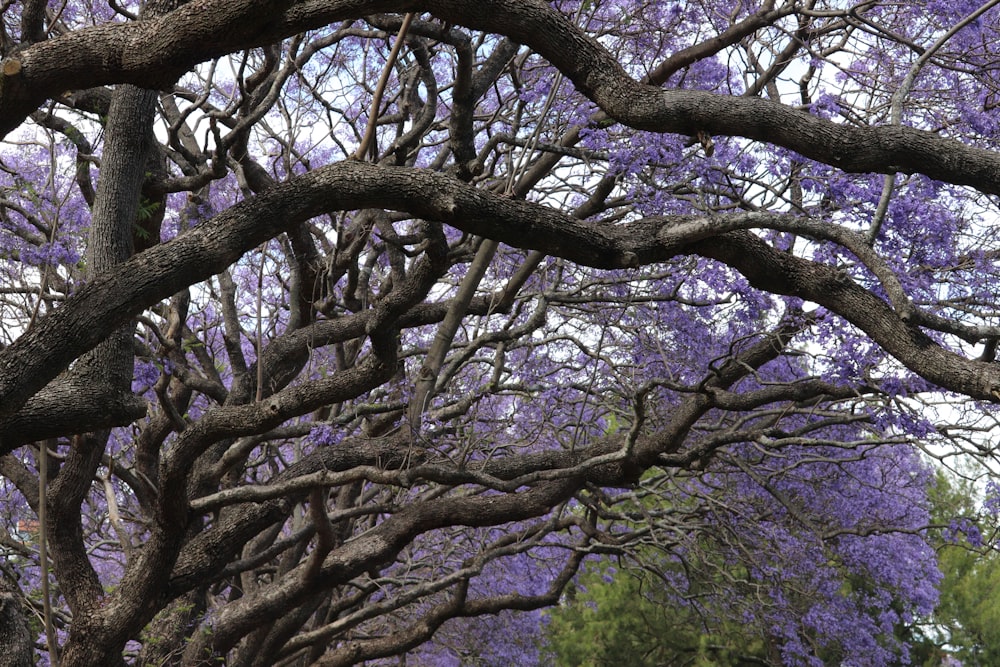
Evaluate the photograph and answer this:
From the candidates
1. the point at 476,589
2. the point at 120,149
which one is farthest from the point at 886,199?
the point at 476,589

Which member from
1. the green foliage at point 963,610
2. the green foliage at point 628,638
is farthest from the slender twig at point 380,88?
the green foliage at point 963,610

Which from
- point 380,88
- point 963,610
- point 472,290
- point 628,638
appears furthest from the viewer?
point 963,610

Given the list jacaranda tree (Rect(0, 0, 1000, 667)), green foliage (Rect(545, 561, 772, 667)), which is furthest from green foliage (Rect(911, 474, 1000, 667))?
jacaranda tree (Rect(0, 0, 1000, 667))

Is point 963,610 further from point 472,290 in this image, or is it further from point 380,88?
point 380,88

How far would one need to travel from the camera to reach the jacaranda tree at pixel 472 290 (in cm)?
446

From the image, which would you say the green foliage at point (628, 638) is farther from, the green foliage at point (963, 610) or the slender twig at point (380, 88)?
the slender twig at point (380, 88)

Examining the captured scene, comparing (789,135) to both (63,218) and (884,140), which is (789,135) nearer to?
(884,140)

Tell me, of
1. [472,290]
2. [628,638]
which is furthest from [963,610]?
[472,290]

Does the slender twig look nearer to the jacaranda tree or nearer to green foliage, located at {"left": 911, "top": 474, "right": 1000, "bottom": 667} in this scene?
the jacaranda tree

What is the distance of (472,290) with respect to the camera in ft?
21.4

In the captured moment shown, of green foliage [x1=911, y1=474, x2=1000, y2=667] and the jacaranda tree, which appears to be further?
green foliage [x1=911, y1=474, x2=1000, y2=667]

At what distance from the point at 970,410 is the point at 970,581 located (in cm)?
1417

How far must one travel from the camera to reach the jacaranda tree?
446 centimetres

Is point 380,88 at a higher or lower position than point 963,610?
lower
